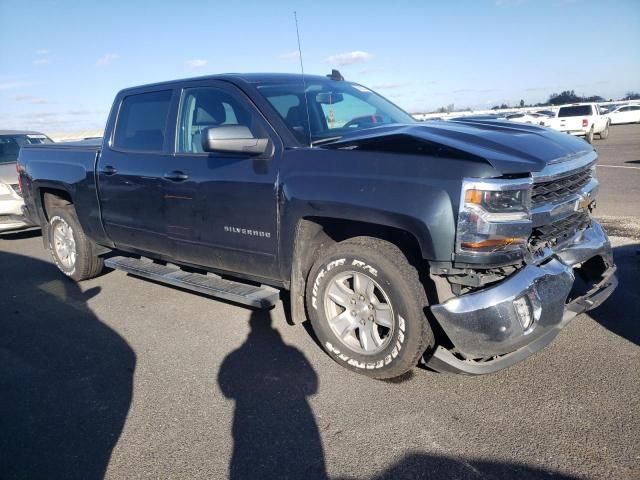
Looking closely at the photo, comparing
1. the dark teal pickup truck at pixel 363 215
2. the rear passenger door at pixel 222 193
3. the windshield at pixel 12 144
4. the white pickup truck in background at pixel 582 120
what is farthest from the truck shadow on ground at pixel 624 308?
the white pickup truck in background at pixel 582 120

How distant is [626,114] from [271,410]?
45.5m

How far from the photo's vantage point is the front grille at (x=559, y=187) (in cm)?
291

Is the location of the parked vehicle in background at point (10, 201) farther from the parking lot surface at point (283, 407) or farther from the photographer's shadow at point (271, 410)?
the photographer's shadow at point (271, 410)

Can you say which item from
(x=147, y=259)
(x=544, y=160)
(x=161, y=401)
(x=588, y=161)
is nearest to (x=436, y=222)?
(x=544, y=160)

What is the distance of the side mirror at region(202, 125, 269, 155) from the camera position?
342 centimetres

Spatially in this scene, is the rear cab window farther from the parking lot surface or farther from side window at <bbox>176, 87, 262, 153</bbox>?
side window at <bbox>176, 87, 262, 153</bbox>

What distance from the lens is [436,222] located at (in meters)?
2.77

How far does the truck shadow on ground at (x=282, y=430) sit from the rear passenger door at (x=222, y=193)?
675mm

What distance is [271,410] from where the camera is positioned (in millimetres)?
3035

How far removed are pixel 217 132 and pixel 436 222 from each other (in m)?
1.62

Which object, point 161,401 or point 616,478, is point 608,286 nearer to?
point 616,478

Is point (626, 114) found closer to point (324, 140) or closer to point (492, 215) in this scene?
point (324, 140)

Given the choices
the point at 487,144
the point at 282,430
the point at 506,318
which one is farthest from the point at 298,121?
the point at 282,430

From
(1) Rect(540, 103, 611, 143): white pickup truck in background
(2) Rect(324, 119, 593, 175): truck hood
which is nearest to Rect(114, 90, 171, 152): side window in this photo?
(2) Rect(324, 119, 593, 175): truck hood
